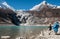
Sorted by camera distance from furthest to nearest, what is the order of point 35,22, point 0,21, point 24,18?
point 24,18 → point 35,22 → point 0,21

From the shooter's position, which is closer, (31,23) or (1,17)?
(1,17)

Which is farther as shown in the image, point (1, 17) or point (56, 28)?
point (1, 17)

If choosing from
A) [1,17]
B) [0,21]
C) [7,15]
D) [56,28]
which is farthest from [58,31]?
[7,15]

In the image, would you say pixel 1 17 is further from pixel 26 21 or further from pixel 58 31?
pixel 58 31

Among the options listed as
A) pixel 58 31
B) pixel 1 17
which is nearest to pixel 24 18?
pixel 1 17

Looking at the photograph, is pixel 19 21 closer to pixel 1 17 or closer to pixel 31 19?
pixel 31 19

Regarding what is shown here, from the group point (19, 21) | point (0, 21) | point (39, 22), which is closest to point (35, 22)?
point (39, 22)

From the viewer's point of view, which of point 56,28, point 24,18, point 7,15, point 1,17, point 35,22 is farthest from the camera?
point 24,18

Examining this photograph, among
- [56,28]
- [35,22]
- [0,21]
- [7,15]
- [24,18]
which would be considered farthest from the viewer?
[24,18]

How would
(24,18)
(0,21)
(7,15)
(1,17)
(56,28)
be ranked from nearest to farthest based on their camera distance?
(56,28) → (0,21) → (1,17) → (7,15) → (24,18)
